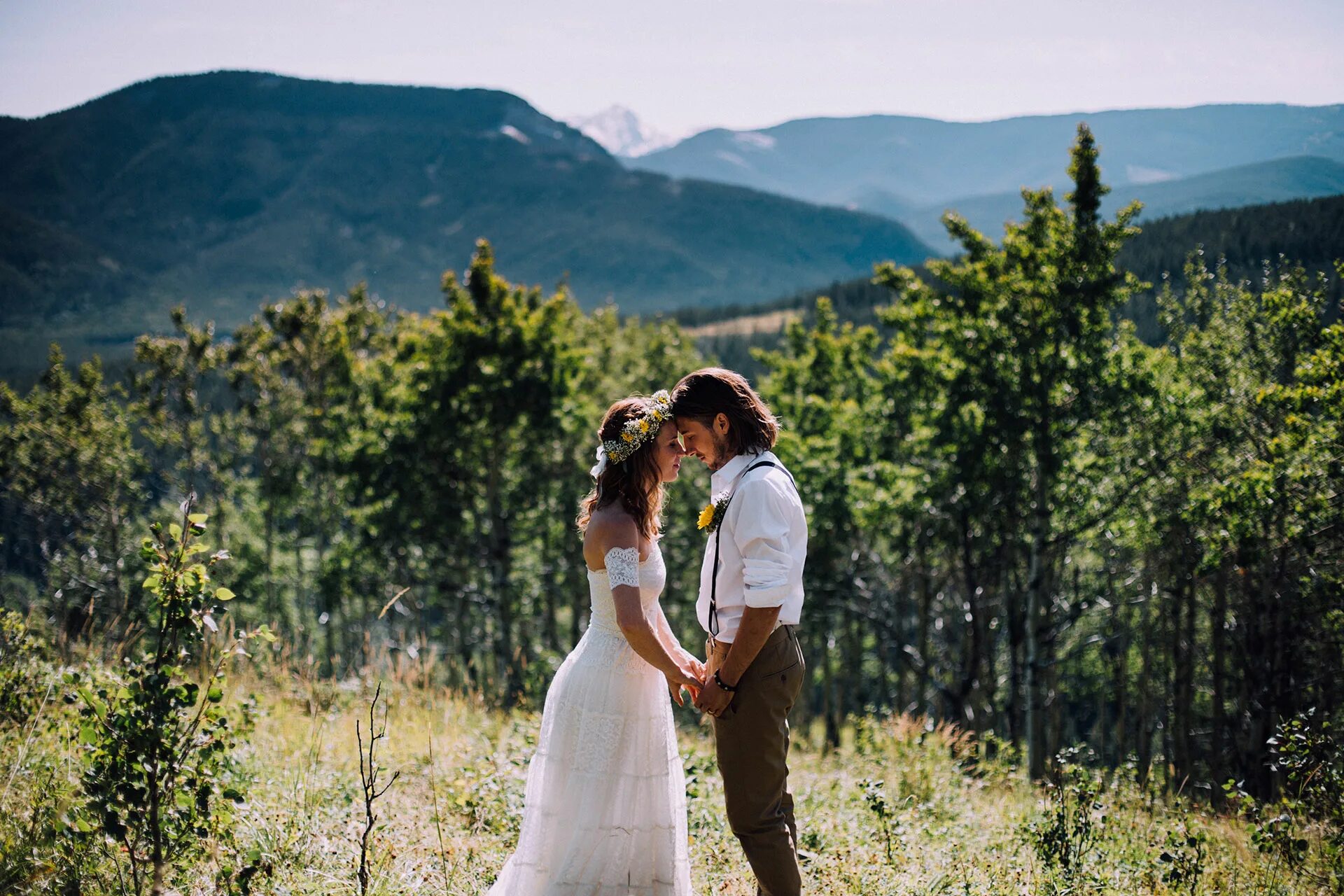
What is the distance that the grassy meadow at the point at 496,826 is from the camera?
427 centimetres

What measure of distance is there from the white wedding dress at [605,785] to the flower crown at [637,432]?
0.51 m

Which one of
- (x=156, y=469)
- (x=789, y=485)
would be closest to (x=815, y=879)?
(x=789, y=485)

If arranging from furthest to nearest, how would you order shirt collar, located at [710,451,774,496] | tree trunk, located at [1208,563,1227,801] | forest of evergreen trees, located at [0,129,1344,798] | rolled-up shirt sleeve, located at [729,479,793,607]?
tree trunk, located at [1208,563,1227,801]
forest of evergreen trees, located at [0,129,1344,798]
shirt collar, located at [710,451,774,496]
rolled-up shirt sleeve, located at [729,479,793,607]

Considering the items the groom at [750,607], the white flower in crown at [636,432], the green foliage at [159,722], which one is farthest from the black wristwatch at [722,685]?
the green foliage at [159,722]

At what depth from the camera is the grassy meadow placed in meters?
4.27

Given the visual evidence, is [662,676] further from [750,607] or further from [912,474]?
[912,474]

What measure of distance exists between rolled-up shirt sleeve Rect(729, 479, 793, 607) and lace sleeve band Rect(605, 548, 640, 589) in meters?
0.52

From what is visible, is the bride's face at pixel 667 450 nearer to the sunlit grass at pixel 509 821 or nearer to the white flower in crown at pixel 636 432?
the white flower in crown at pixel 636 432

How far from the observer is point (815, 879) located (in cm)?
466

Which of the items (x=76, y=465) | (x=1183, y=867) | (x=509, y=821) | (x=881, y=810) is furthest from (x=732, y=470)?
(x=76, y=465)

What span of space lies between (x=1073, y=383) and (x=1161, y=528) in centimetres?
640

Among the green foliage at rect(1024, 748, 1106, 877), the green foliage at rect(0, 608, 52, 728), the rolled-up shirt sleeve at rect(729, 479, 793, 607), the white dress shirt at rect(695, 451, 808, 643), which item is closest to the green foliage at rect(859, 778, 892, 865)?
the green foliage at rect(1024, 748, 1106, 877)

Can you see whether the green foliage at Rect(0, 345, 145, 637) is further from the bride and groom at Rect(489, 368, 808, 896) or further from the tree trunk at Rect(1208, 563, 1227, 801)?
the tree trunk at Rect(1208, 563, 1227, 801)

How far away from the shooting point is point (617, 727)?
409 cm
